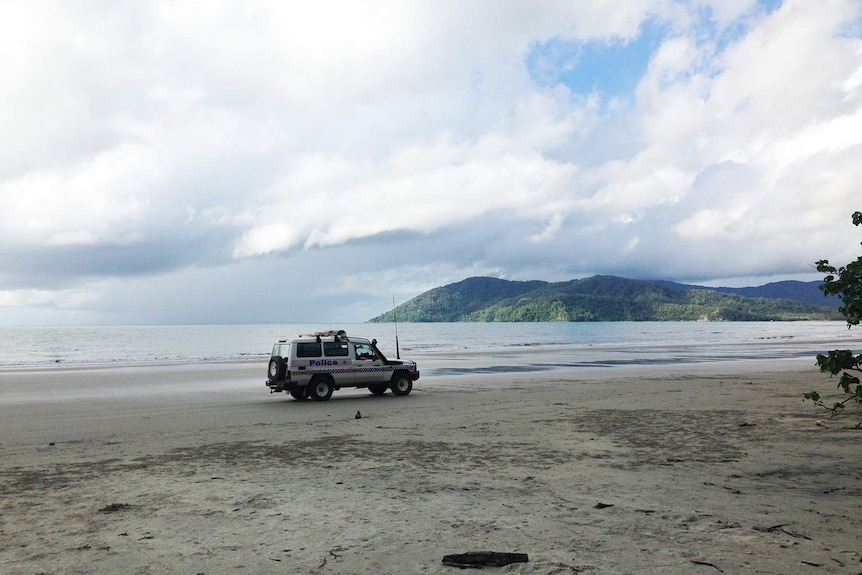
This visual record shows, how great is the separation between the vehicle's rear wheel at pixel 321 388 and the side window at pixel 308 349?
0.98 m

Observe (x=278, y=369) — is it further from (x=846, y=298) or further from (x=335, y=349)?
(x=846, y=298)

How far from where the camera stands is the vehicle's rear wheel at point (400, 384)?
24797 millimetres

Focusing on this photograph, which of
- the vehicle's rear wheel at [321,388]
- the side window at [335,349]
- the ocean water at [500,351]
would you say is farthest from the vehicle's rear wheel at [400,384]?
the ocean water at [500,351]

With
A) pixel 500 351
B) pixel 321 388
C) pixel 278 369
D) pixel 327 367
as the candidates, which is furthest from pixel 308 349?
pixel 500 351

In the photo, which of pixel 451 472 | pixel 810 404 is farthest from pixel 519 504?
pixel 810 404

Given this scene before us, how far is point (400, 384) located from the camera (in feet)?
81.6

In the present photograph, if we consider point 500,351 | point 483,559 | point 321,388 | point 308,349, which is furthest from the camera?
point 500,351

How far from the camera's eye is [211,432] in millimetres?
15719

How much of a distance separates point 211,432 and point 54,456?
3.83 meters

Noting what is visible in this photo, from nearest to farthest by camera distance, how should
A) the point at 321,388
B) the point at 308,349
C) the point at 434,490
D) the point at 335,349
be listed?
the point at 434,490 < the point at 308,349 < the point at 321,388 < the point at 335,349

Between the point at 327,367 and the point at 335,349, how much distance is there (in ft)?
2.50

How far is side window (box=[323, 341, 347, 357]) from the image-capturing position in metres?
23.3

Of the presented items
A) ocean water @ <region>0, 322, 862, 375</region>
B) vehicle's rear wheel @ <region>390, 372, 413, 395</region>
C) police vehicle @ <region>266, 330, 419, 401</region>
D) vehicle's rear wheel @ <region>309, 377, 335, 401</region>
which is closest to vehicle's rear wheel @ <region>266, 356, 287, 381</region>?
police vehicle @ <region>266, 330, 419, 401</region>

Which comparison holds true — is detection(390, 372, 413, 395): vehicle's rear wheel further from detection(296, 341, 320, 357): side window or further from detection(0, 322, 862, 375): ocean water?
detection(0, 322, 862, 375): ocean water
